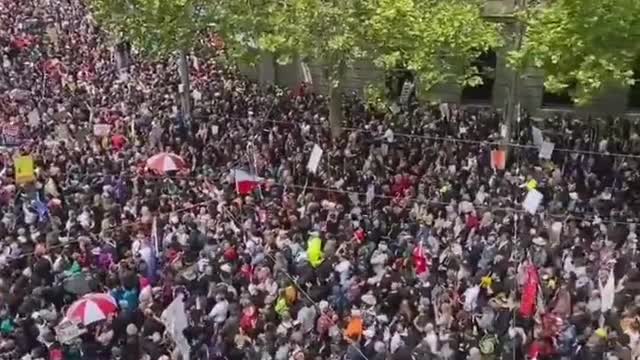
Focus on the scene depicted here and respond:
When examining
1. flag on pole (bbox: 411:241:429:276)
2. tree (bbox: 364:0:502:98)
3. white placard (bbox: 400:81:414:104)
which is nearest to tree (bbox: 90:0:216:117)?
tree (bbox: 364:0:502:98)

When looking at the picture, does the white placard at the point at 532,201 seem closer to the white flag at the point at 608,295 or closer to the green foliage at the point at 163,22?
the white flag at the point at 608,295

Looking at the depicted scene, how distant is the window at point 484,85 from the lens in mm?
27859

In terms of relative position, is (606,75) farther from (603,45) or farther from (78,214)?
(78,214)

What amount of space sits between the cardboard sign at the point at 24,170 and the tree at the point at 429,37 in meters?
7.85

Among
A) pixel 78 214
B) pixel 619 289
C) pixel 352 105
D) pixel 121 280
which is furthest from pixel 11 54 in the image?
pixel 619 289

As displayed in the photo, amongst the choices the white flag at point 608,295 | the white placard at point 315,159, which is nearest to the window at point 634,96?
the white placard at point 315,159

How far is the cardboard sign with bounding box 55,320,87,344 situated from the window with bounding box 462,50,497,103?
50.3ft

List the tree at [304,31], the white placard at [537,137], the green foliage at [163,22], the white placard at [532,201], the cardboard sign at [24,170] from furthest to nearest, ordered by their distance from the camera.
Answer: the green foliage at [163,22] < the white placard at [537,137] < the tree at [304,31] < the cardboard sign at [24,170] < the white placard at [532,201]

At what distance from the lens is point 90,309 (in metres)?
15.2

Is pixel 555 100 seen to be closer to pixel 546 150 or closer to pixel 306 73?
pixel 546 150

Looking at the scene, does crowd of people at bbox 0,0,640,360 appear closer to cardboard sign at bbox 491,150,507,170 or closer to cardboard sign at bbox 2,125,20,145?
cardboard sign at bbox 2,125,20,145

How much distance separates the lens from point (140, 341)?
1541 cm

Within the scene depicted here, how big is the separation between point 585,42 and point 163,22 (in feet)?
35.1

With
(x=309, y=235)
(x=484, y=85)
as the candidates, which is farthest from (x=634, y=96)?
(x=309, y=235)
